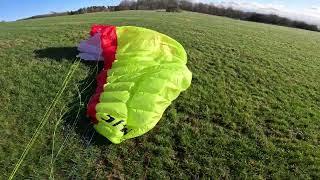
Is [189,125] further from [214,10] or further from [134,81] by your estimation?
[214,10]

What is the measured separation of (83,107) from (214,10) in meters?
35.9

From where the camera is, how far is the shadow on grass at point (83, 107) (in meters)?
11.0

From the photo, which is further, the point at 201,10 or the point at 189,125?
the point at 201,10

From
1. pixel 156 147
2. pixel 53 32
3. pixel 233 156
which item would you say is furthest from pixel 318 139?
pixel 53 32

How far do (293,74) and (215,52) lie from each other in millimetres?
3131

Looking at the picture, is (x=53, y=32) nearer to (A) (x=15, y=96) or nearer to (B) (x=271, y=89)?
(A) (x=15, y=96)

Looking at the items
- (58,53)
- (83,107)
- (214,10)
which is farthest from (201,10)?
(83,107)

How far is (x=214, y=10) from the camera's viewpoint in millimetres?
46094

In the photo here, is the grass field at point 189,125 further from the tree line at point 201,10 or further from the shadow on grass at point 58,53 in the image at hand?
the tree line at point 201,10

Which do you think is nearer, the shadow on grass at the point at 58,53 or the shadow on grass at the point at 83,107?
the shadow on grass at the point at 83,107

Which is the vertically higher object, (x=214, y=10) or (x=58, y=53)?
(x=214, y=10)

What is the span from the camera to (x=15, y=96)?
499 inches

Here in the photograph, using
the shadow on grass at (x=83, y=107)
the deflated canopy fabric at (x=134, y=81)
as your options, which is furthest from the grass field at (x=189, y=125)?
the deflated canopy fabric at (x=134, y=81)

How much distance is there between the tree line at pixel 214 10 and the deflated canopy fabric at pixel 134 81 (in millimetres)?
26983
